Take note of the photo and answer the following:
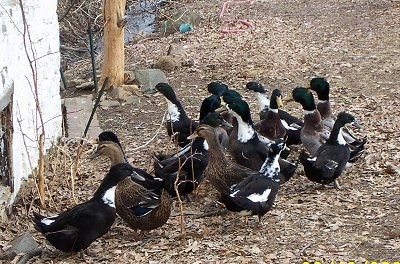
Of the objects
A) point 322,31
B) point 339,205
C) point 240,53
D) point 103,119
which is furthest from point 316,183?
point 322,31

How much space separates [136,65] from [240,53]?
2246 mm

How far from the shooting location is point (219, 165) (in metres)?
6.96

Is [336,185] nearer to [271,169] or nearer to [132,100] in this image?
[271,169]

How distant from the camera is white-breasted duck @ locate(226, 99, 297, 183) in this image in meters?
7.70

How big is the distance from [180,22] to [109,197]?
12782 millimetres

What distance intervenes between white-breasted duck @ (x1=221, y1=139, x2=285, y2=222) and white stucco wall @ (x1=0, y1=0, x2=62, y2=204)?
2348 millimetres

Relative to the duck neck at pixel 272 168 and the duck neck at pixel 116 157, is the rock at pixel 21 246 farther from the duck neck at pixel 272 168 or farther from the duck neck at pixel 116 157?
the duck neck at pixel 272 168

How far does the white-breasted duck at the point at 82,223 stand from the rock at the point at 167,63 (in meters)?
7.89

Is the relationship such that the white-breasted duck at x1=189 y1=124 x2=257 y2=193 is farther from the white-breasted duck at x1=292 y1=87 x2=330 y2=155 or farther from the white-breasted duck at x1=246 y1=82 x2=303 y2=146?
the white-breasted duck at x1=246 y1=82 x2=303 y2=146

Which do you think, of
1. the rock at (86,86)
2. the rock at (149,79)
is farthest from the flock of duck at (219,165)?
the rock at (86,86)

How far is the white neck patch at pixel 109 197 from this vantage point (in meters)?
6.18

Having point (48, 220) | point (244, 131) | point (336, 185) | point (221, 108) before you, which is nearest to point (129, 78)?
point (221, 108)

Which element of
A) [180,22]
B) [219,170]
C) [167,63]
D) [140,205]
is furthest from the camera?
[180,22]

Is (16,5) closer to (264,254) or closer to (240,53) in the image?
(264,254)
